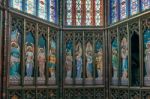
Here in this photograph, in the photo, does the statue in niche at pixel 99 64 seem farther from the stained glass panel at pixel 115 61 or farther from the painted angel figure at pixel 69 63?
the painted angel figure at pixel 69 63

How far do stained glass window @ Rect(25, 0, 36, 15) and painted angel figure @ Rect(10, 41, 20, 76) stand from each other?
7.95 ft

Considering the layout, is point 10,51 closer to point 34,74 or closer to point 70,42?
point 34,74

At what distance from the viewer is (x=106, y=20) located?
22.4m

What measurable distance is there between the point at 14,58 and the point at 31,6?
3656 millimetres

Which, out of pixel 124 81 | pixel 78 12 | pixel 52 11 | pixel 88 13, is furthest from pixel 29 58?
pixel 88 13

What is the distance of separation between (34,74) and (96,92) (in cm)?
461

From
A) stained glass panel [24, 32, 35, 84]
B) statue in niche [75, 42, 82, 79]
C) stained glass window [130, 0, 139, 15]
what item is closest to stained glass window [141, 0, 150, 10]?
stained glass window [130, 0, 139, 15]

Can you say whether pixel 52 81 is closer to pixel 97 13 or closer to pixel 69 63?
pixel 69 63

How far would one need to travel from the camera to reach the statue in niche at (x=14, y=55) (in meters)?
17.7

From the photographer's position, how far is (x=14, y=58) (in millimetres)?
17891

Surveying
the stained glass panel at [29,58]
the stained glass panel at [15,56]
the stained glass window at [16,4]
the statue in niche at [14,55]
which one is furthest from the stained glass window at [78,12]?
the statue in niche at [14,55]

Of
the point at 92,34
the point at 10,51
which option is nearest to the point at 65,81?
the point at 92,34

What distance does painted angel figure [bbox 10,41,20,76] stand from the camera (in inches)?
698

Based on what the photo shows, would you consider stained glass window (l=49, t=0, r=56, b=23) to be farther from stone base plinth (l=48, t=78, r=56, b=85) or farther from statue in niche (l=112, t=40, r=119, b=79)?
statue in niche (l=112, t=40, r=119, b=79)
